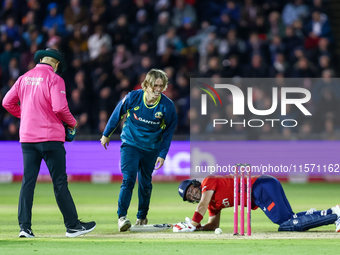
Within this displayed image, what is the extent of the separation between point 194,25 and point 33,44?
15.5ft

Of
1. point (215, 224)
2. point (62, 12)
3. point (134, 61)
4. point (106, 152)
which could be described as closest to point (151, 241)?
point (215, 224)

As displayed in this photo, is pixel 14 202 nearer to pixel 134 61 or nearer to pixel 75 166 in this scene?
pixel 75 166

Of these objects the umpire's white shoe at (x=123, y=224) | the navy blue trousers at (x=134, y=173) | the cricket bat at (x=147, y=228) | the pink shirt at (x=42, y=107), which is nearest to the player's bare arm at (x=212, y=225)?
the cricket bat at (x=147, y=228)

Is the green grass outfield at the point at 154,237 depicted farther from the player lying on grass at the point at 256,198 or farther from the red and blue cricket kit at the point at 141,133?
the red and blue cricket kit at the point at 141,133

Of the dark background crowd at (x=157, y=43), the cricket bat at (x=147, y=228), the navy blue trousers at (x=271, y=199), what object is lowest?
the cricket bat at (x=147, y=228)

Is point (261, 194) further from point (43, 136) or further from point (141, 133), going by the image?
point (43, 136)

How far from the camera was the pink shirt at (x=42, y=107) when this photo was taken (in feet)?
23.0

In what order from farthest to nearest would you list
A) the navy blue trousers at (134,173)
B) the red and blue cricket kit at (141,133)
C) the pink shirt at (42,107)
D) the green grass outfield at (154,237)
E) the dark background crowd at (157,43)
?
the dark background crowd at (157,43) → the red and blue cricket kit at (141,133) → the navy blue trousers at (134,173) → the pink shirt at (42,107) → the green grass outfield at (154,237)

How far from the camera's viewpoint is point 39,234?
24.4 feet

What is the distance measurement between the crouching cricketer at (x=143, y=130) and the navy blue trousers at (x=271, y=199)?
1327 millimetres

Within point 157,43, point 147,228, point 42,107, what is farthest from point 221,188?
point 157,43

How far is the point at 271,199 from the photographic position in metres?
7.61

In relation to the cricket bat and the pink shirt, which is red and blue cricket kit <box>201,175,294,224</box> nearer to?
the cricket bat

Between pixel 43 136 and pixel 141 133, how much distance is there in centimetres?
147
